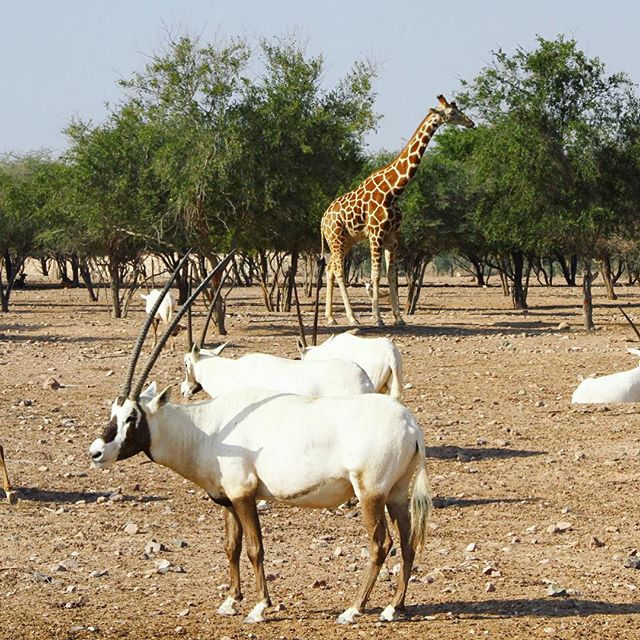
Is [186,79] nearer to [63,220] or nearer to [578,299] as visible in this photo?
[63,220]

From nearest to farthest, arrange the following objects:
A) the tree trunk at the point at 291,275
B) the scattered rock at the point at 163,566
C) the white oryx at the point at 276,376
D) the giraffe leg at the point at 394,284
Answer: the scattered rock at the point at 163,566 < the white oryx at the point at 276,376 < the giraffe leg at the point at 394,284 < the tree trunk at the point at 291,275

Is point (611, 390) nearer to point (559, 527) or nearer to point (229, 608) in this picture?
point (559, 527)

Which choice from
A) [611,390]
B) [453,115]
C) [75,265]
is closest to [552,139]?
[453,115]

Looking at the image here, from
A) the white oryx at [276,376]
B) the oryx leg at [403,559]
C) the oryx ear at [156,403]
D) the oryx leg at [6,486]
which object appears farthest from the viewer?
the white oryx at [276,376]

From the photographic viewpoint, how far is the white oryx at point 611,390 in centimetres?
1473

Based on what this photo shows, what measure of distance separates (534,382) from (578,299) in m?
31.3

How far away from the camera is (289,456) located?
6531 millimetres

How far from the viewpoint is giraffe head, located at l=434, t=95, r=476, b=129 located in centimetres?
2483

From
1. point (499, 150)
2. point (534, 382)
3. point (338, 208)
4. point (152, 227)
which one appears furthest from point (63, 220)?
point (534, 382)

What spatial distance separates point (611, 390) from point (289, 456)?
8.91 meters

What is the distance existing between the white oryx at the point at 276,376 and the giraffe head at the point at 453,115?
14937 mm

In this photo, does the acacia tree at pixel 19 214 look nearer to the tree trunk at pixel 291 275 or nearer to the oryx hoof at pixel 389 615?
the tree trunk at pixel 291 275

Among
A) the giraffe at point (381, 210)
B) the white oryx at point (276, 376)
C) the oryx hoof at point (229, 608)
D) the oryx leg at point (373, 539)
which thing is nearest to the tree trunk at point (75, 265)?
the giraffe at point (381, 210)

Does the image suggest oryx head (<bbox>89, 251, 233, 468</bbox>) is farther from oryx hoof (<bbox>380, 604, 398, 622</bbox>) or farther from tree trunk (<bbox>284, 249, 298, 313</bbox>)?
tree trunk (<bbox>284, 249, 298, 313</bbox>)
